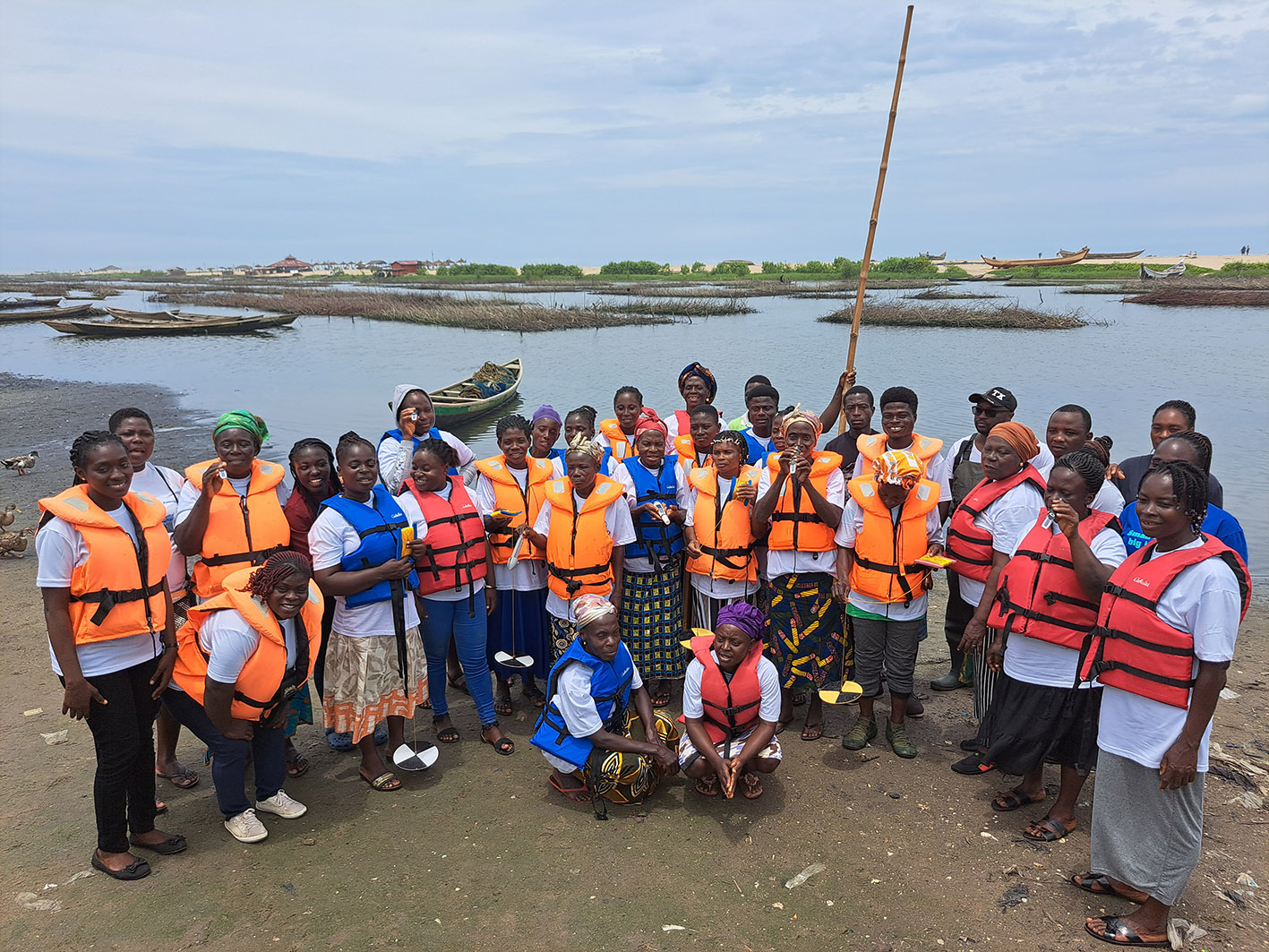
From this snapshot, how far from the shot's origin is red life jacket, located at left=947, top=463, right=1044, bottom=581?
4320mm

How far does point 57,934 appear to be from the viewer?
3.26 meters

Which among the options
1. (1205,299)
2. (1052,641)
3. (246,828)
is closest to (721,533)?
(1052,641)

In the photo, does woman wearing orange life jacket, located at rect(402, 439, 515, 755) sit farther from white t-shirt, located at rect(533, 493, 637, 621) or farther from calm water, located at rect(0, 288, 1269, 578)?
calm water, located at rect(0, 288, 1269, 578)

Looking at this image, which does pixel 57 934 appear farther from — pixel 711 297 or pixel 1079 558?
pixel 711 297

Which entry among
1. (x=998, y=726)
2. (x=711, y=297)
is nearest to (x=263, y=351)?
(x=711, y=297)

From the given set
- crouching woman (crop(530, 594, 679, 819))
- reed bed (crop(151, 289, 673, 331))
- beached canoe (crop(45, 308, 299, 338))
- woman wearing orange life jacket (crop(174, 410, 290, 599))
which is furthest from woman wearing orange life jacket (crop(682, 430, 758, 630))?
beached canoe (crop(45, 308, 299, 338))

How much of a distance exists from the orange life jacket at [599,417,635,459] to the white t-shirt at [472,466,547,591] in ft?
2.93

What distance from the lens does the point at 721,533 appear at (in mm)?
4918

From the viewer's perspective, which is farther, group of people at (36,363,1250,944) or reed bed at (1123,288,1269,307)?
reed bed at (1123,288,1269,307)

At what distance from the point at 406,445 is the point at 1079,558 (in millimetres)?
4194

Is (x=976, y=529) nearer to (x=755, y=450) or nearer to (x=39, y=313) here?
(x=755, y=450)

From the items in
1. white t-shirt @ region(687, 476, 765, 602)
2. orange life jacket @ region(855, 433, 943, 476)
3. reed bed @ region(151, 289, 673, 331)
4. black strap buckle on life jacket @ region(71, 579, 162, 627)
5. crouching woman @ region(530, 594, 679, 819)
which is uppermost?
reed bed @ region(151, 289, 673, 331)

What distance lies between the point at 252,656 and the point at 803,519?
10.3ft

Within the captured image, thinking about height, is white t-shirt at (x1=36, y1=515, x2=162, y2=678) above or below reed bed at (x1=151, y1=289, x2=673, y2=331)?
below
